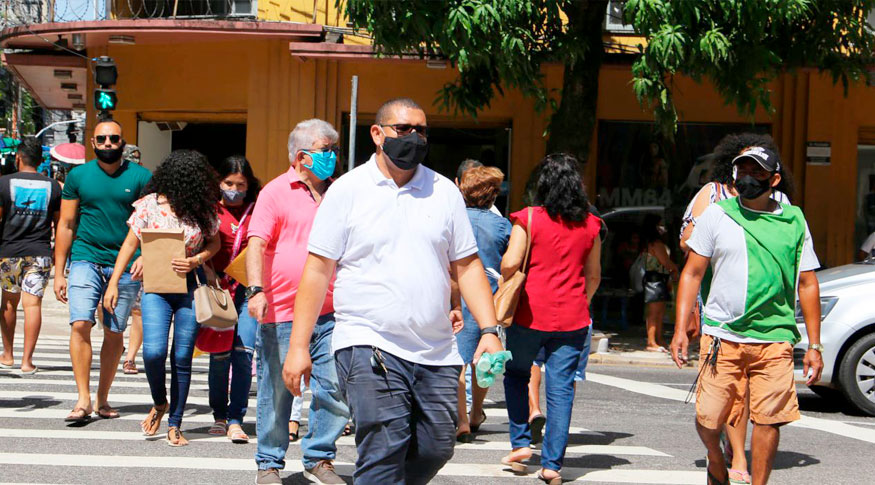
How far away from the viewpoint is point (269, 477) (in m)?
5.95

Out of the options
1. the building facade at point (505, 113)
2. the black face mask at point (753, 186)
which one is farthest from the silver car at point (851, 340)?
the building facade at point (505, 113)

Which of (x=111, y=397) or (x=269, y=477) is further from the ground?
(x=269, y=477)

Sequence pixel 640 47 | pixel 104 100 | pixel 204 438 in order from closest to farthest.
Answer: pixel 204 438 < pixel 104 100 < pixel 640 47

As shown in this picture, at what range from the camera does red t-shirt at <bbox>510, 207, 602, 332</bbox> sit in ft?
21.6

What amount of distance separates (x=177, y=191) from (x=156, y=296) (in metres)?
0.67

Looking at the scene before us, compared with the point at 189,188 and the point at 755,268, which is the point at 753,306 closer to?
the point at 755,268

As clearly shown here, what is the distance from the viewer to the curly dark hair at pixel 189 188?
7137mm

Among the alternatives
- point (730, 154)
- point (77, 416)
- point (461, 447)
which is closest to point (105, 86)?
point (77, 416)

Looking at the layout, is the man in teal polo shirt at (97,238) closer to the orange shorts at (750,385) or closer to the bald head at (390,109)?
the bald head at (390,109)

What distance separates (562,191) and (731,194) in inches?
39.2

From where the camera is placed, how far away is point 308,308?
456 cm

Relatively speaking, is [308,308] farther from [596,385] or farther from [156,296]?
[596,385]

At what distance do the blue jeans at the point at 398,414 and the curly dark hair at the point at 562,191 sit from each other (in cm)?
228

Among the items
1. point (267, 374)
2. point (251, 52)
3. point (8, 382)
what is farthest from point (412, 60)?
point (267, 374)
